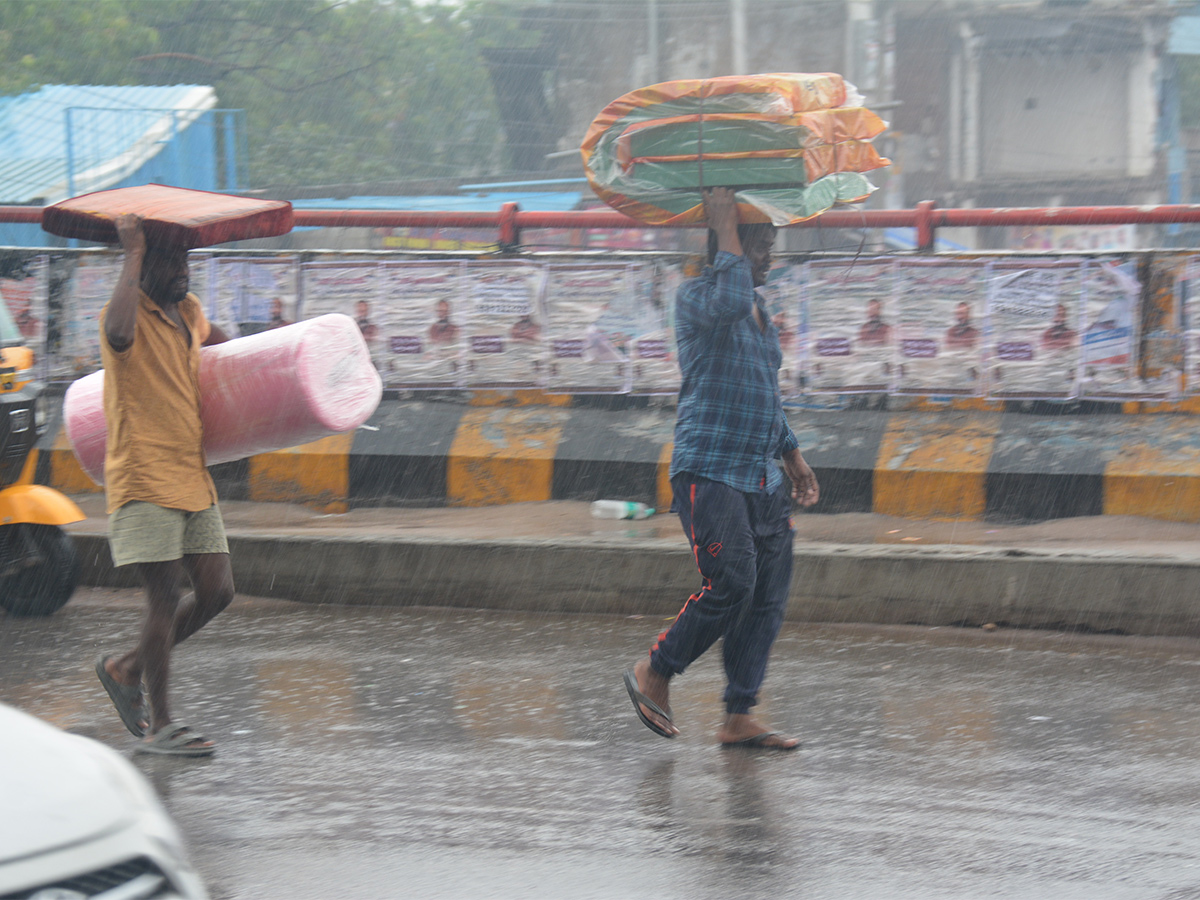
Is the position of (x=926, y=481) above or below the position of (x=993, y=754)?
above

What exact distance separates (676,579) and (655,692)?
1951 mm

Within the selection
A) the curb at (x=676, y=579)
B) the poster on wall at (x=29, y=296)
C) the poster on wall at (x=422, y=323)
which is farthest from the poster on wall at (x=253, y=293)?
the curb at (x=676, y=579)

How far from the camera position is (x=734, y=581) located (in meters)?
4.33

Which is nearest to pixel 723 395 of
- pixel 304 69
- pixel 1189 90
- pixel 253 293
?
pixel 253 293

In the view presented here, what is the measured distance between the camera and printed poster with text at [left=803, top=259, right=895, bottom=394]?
759cm

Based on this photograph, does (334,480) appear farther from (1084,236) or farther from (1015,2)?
(1015,2)

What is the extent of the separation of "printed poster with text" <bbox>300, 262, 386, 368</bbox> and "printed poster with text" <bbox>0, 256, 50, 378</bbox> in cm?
160

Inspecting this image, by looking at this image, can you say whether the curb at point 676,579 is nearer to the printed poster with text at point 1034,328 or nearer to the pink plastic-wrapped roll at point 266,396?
the printed poster with text at point 1034,328

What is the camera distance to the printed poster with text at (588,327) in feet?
25.9

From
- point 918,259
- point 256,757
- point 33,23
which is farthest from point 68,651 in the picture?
point 33,23

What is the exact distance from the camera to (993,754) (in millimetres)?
4324

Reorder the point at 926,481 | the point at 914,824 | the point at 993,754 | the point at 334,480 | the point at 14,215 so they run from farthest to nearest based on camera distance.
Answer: the point at 14,215
the point at 334,480
the point at 926,481
the point at 993,754
the point at 914,824

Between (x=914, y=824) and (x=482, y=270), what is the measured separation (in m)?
5.05

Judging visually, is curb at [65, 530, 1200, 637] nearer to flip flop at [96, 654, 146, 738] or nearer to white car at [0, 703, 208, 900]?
flip flop at [96, 654, 146, 738]
